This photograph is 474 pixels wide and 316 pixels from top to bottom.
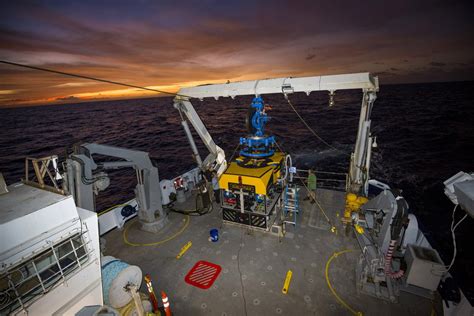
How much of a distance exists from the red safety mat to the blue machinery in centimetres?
591

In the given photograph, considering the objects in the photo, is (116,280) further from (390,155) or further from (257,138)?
(390,155)

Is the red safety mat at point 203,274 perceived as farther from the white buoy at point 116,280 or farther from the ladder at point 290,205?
the ladder at point 290,205

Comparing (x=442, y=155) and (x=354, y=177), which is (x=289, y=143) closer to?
(x=442, y=155)

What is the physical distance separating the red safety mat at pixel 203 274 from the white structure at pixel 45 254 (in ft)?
12.0

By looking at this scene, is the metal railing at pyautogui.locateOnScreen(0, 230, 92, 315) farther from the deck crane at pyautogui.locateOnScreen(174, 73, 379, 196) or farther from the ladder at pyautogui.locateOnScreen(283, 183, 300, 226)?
the deck crane at pyautogui.locateOnScreen(174, 73, 379, 196)

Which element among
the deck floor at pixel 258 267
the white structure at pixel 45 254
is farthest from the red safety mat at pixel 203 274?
the white structure at pixel 45 254

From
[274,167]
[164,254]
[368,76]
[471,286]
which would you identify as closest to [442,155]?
[471,286]

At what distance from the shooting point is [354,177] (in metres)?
12.9

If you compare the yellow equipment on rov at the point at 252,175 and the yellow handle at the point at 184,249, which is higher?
the yellow equipment on rov at the point at 252,175

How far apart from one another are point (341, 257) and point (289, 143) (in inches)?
1218

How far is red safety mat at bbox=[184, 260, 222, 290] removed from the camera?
29.9ft

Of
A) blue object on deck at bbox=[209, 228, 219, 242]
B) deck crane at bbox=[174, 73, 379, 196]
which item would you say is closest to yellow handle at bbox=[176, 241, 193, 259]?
blue object on deck at bbox=[209, 228, 219, 242]

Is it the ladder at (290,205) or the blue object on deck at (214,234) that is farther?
the ladder at (290,205)

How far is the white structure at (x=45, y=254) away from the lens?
4605mm
